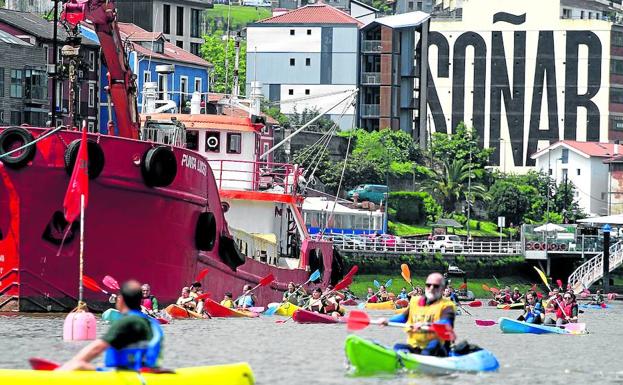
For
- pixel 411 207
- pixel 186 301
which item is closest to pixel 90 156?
pixel 186 301

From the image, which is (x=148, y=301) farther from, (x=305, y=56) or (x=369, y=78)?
(x=305, y=56)

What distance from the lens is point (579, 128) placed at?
14012 centimetres

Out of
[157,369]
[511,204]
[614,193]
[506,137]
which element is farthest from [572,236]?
[157,369]

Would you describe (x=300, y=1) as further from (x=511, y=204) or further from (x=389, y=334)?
(x=389, y=334)

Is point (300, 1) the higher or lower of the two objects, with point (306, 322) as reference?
higher

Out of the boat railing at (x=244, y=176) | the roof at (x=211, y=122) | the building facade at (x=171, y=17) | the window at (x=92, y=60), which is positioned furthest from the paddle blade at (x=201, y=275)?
the building facade at (x=171, y=17)

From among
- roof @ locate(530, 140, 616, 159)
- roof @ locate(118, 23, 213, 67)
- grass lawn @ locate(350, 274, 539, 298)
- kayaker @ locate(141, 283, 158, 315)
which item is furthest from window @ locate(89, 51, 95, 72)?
kayaker @ locate(141, 283, 158, 315)

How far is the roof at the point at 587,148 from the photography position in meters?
131

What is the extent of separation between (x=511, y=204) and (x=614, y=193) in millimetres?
13872

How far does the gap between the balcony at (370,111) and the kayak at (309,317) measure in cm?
8535

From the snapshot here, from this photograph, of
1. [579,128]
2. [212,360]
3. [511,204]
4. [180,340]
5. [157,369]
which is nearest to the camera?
[157,369]

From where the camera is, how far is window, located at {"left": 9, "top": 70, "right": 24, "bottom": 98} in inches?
3250

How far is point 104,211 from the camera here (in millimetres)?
39344

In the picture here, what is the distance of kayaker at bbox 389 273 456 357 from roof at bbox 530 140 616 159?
104960mm
